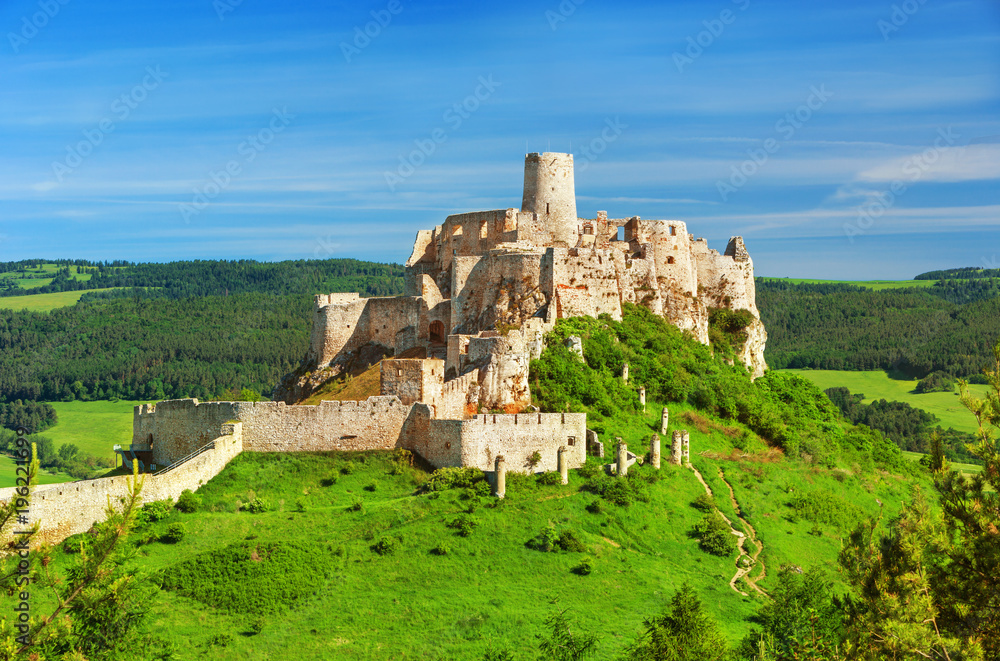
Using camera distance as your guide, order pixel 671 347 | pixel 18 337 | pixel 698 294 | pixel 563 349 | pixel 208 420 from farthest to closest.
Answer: pixel 18 337
pixel 698 294
pixel 671 347
pixel 563 349
pixel 208 420

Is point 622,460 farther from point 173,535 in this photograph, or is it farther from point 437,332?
point 437,332

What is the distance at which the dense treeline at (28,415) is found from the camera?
146 meters

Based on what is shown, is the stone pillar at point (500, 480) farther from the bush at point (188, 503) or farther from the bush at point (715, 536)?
the bush at point (188, 503)

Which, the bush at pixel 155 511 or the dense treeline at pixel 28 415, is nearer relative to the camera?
the bush at pixel 155 511

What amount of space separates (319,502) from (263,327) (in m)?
140

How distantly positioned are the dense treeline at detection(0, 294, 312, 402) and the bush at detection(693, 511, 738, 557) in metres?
112

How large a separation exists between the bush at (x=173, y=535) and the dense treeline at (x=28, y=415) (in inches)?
4664

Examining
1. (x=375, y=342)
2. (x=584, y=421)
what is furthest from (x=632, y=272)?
(x=584, y=421)

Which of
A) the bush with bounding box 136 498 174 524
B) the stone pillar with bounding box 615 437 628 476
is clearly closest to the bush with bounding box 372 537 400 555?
the bush with bounding box 136 498 174 524

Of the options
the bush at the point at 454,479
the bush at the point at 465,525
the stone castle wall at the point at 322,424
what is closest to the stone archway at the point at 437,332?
the stone castle wall at the point at 322,424

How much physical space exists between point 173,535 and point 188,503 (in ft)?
8.44

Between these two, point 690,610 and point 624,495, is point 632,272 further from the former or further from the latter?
point 690,610

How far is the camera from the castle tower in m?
59.9

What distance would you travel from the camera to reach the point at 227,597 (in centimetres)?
3203
